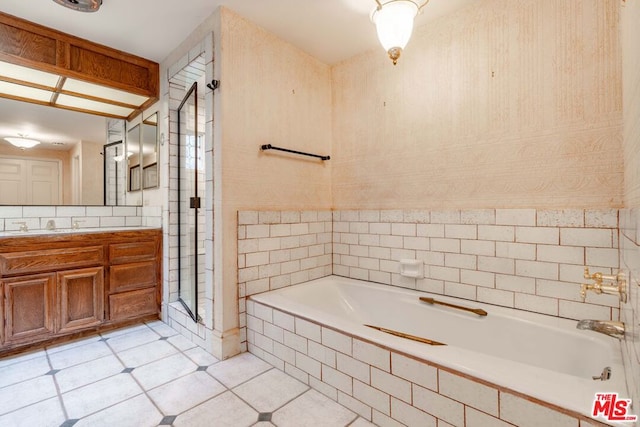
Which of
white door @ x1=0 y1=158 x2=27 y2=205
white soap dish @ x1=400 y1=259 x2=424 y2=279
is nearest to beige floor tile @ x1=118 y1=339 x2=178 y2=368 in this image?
white door @ x1=0 y1=158 x2=27 y2=205

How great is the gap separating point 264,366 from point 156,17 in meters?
2.51

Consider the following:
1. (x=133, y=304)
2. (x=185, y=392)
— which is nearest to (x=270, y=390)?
(x=185, y=392)

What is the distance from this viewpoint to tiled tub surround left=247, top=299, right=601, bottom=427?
1063 millimetres

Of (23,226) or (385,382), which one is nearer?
(385,382)

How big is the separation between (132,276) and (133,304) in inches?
9.5

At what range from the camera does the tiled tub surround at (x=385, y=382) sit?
106 centimetres

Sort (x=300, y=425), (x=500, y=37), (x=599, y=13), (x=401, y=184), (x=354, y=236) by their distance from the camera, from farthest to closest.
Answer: (x=354, y=236) → (x=401, y=184) → (x=500, y=37) → (x=599, y=13) → (x=300, y=425)

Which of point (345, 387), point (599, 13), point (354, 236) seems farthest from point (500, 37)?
point (345, 387)

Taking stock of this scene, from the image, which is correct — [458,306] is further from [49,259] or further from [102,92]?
[102,92]

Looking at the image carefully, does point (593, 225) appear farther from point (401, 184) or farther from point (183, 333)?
point (183, 333)

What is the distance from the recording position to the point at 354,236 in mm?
2703

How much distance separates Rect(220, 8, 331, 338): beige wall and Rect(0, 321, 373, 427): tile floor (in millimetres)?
415

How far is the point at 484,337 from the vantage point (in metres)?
1.79

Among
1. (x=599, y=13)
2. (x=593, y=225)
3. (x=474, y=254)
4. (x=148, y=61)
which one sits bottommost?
(x=474, y=254)
